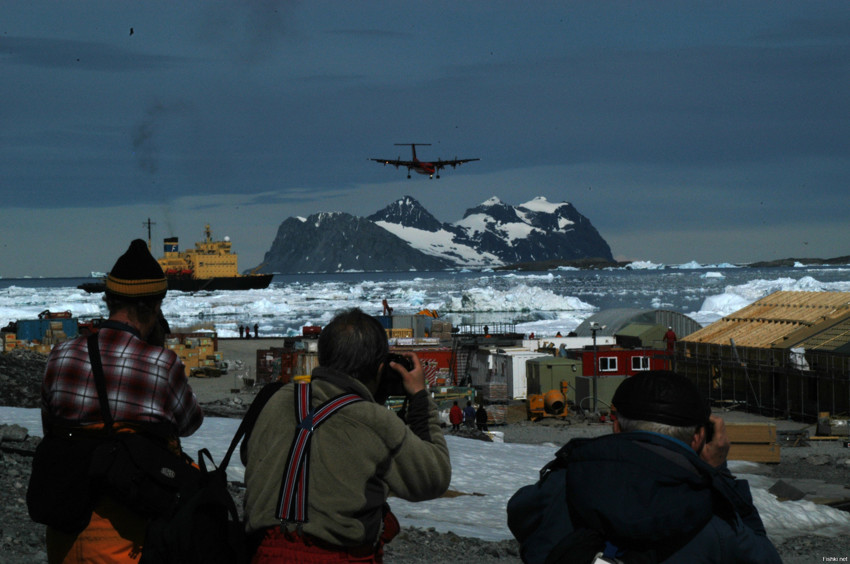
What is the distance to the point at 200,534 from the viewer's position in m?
3.13

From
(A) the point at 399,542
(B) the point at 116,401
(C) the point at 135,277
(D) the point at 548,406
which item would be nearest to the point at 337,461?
(B) the point at 116,401

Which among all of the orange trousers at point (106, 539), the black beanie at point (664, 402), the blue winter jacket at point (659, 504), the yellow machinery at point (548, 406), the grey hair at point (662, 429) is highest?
the black beanie at point (664, 402)

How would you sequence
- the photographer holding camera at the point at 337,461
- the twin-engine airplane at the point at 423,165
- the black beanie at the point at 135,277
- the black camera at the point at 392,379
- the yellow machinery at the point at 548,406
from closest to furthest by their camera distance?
the photographer holding camera at the point at 337,461 → the black camera at the point at 392,379 → the black beanie at the point at 135,277 → the yellow machinery at the point at 548,406 → the twin-engine airplane at the point at 423,165

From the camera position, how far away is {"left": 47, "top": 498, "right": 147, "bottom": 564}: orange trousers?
3.42 meters

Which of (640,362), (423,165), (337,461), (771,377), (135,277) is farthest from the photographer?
(423,165)

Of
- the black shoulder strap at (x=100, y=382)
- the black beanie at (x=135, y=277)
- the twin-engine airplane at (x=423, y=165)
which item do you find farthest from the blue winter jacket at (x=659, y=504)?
the twin-engine airplane at (x=423, y=165)

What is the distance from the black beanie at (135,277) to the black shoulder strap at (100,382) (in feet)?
0.85

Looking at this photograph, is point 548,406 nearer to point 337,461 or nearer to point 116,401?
point 116,401

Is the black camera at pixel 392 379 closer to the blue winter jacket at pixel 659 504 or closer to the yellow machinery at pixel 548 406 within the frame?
the blue winter jacket at pixel 659 504

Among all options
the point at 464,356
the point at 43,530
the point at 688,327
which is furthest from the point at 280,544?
the point at 688,327

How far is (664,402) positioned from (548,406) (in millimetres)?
25361

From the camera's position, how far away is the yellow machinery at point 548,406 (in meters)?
27.7

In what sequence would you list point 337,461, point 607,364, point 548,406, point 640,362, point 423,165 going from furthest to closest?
1. point 423,165
2. point 640,362
3. point 607,364
4. point 548,406
5. point 337,461

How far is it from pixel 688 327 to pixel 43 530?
1467 inches
